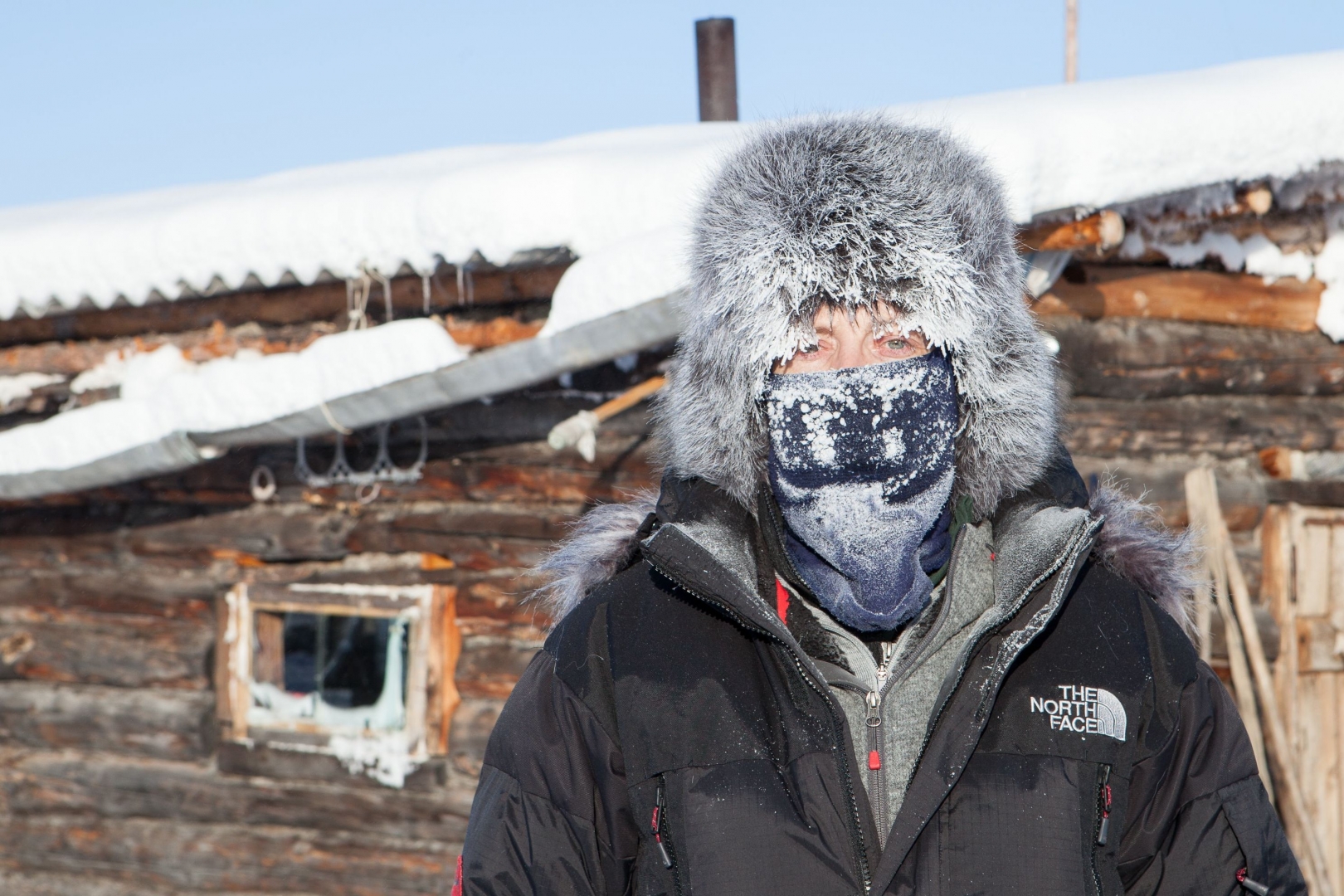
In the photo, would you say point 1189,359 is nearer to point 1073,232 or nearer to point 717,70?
point 1073,232

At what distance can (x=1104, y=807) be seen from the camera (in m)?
1.57

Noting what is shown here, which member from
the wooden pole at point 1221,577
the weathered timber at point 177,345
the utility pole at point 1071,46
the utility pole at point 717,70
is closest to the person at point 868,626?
the wooden pole at point 1221,577

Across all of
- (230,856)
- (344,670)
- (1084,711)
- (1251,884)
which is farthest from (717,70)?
(1251,884)

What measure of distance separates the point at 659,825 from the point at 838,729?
0.93 feet

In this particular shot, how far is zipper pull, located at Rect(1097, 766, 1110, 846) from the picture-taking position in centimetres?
156

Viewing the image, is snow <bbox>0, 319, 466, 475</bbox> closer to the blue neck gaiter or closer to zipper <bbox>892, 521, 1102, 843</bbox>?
the blue neck gaiter

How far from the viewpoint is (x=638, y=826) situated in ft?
5.24

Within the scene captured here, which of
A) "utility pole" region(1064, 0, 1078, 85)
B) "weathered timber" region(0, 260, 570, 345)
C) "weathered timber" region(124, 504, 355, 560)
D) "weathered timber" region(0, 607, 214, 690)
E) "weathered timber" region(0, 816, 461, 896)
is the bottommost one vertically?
"weathered timber" region(0, 816, 461, 896)

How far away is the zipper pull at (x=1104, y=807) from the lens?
5.11 feet

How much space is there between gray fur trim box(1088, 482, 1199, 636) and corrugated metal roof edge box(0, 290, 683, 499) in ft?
6.04

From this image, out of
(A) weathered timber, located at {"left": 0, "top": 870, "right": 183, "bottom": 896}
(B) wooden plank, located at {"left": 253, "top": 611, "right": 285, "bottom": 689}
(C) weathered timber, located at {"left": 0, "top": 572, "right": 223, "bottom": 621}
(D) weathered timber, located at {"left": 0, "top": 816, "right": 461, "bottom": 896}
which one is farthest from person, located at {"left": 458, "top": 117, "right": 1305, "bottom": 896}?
(A) weathered timber, located at {"left": 0, "top": 870, "right": 183, "bottom": 896}

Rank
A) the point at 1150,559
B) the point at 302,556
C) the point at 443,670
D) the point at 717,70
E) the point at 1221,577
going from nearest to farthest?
1. the point at 1150,559
2. the point at 1221,577
3. the point at 443,670
4. the point at 302,556
5. the point at 717,70

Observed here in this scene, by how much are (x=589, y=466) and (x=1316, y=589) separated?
2.97m

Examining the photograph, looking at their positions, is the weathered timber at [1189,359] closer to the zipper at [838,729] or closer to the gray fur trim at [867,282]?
the gray fur trim at [867,282]
